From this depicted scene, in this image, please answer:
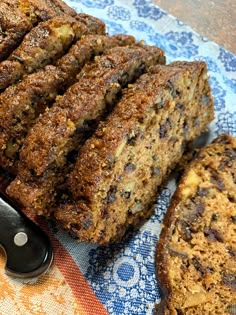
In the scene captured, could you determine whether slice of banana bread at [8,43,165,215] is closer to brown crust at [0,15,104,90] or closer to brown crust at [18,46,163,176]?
brown crust at [18,46,163,176]

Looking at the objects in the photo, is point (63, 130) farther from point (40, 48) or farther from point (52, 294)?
point (52, 294)

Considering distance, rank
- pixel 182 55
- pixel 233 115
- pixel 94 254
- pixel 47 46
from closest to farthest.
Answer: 1. pixel 47 46
2. pixel 94 254
3. pixel 233 115
4. pixel 182 55

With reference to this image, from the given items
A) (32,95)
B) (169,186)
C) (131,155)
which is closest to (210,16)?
(169,186)

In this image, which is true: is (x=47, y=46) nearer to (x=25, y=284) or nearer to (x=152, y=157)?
(x=152, y=157)

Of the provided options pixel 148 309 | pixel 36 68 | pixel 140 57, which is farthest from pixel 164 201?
pixel 36 68

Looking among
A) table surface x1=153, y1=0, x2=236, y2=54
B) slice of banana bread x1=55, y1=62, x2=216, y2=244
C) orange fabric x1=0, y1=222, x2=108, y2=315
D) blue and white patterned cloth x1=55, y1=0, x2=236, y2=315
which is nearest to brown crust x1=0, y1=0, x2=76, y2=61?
slice of banana bread x1=55, y1=62, x2=216, y2=244

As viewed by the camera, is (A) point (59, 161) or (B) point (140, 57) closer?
(A) point (59, 161)
